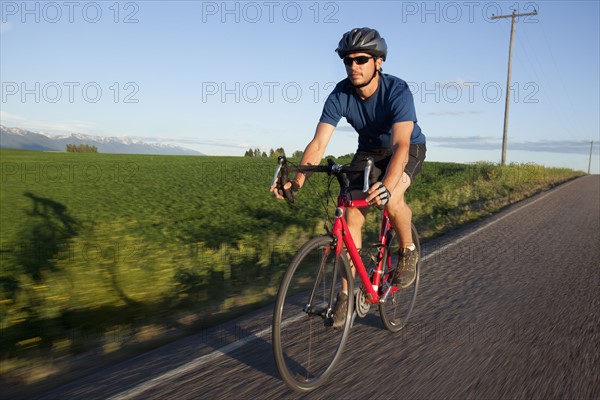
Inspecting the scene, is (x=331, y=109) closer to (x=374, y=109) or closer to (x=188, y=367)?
(x=374, y=109)

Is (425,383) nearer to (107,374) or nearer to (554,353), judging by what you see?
(554,353)

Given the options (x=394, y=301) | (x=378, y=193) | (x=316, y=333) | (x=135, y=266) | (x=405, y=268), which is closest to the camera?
(x=378, y=193)

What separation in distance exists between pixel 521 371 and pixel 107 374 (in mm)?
2622

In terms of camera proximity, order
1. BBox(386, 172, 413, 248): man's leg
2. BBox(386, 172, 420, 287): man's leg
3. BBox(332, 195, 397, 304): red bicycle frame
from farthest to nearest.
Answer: BBox(386, 172, 420, 287): man's leg → BBox(386, 172, 413, 248): man's leg → BBox(332, 195, 397, 304): red bicycle frame

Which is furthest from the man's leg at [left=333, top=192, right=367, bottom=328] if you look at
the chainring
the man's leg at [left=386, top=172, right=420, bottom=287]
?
the man's leg at [left=386, top=172, right=420, bottom=287]

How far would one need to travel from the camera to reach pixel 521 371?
129 inches

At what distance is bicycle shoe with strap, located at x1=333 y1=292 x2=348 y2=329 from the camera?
3.30 m

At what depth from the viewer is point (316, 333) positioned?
3.82m

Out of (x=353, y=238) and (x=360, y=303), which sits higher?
(x=353, y=238)

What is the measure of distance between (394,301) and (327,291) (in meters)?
1.28

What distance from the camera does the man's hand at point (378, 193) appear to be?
9.98ft

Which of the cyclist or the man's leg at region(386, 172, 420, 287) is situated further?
the man's leg at region(386, 172, 420, 287)

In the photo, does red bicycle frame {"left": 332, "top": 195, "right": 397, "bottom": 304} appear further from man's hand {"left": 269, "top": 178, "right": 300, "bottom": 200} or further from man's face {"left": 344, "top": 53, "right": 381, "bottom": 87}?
man's face {"left": 344, "top": 53, "right": 381, "bottom": 87}

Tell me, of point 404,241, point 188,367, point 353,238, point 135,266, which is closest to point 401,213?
point 404,241
